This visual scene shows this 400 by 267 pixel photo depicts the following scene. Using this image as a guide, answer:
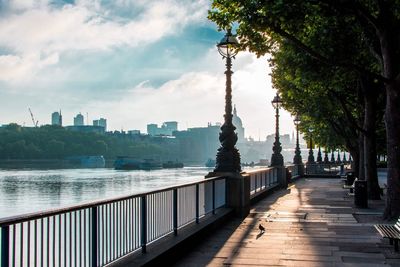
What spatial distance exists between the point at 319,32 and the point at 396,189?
26.2 ft

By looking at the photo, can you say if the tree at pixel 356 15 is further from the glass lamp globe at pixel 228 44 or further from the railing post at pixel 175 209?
the railing post at pixel 175 209

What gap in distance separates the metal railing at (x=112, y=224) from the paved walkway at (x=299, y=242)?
0.81 metres

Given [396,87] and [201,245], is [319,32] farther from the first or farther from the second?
[201,245]

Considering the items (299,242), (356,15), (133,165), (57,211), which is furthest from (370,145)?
(133,165)

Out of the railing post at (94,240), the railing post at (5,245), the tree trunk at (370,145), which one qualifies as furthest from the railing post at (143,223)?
the tree trunk at (370,145)

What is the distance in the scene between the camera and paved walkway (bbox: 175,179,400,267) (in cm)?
953

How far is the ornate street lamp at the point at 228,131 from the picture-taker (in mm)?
15812

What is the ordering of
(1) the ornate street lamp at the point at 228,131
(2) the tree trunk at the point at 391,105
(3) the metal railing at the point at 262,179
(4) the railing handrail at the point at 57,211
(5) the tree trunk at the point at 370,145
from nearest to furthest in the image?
(4) the railing handrail at the point at 57,211 < (2) the tree trunk at the point at 391,105 < (1) the ornate street lamp at the point at 228,131 < (5) the tree trunk at the point at 370,145 < (3) the metal railing at the point at 262,179

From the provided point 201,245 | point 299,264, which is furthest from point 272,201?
point 299,264

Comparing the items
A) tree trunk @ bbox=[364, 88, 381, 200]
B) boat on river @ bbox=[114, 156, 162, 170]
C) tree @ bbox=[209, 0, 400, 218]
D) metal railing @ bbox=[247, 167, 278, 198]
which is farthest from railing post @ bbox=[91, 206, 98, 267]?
boat on river @ bbox=[114, 156, 162, 170]

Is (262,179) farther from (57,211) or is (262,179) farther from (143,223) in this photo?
(57,211)

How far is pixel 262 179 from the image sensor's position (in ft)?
83.1

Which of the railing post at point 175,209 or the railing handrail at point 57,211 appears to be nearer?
the railing handrail at point 57,211

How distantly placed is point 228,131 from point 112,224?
883 centimetres
